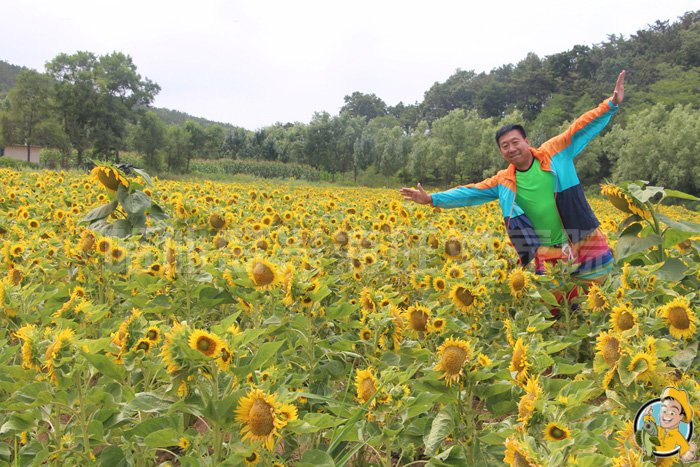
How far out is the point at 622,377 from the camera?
1110 mm

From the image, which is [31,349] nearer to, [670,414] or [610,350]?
[670,414]

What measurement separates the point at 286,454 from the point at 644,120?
4373 centimetres

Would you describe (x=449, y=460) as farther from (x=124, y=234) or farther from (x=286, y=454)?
(x=124, y=234)

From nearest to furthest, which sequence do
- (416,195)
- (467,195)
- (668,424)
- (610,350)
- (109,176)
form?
1. (668,424)
2. (610,350)
3. (109,176)
4. (416,195)
5. (467,195)

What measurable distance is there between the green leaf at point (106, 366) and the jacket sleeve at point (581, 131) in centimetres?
333

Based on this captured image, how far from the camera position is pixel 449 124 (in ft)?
159

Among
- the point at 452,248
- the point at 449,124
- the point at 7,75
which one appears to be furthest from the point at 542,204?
the point at 7,75

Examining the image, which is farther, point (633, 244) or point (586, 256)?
point (586, 256)

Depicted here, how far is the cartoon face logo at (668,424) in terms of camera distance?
0.65 meters

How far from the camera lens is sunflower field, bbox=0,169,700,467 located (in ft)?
3.40

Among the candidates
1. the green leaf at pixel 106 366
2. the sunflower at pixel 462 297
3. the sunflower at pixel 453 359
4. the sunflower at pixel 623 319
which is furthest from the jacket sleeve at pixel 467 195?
the green leaf at pixel 106 366

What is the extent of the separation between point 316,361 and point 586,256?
2.39 m

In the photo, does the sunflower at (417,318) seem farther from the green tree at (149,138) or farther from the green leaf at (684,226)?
the green tree at (149,138)

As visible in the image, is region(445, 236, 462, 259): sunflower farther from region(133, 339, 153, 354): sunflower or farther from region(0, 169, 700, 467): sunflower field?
region(133, 339, 153, 354): sunflower
